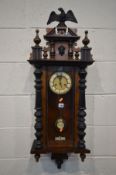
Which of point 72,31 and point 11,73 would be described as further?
point 11,73

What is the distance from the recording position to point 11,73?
4.89 feet

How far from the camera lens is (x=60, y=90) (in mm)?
1319

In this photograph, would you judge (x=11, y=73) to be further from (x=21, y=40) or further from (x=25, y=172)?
(x=25, y=172)

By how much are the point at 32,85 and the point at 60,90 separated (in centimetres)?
26

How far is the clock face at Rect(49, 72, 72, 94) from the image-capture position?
1.32m

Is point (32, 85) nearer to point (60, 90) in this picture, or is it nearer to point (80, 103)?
point (60, 90)

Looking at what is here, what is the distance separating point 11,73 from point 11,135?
0.42m

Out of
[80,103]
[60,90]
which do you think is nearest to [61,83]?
[60,90]

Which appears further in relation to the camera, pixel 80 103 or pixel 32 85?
pixel 32 85

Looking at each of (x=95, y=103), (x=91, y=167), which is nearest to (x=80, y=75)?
(x=95, y=103)

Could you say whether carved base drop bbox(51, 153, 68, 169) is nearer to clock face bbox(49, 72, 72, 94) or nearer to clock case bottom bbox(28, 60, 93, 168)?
clock case bottom bbox(28, 60, 93, 168)

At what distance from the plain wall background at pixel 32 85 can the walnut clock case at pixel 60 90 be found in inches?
7.7

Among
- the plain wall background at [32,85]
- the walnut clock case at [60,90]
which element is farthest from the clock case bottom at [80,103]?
the plain wall background at [32,85]

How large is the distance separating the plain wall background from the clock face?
0.23m
